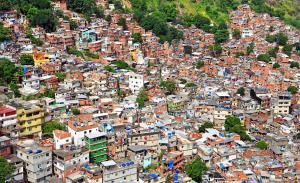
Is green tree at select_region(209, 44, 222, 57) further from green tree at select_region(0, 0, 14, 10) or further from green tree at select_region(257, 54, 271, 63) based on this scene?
green tree at select_region(0, 0, 14, 10)

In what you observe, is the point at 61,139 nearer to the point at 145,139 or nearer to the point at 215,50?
the point at 145,139

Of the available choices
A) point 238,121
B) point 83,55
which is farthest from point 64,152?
point 83,55

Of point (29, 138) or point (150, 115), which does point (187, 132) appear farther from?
point (29, 138)

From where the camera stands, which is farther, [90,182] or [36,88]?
[36,88]

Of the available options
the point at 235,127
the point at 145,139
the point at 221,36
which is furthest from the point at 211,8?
the point at 145,139

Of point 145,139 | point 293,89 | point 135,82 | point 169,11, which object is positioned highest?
point 169,11

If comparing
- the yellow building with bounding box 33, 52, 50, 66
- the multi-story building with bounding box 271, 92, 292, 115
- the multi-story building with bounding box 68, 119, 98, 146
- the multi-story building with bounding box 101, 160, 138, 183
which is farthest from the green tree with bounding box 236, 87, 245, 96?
the multi-story building with bounding box 101, 160, 138, 183
